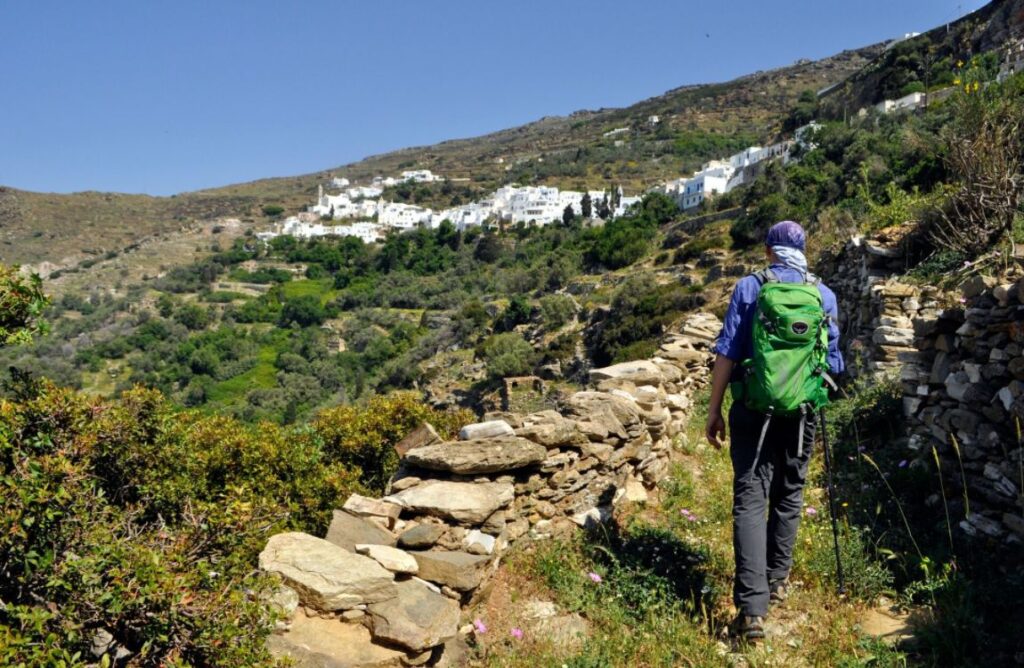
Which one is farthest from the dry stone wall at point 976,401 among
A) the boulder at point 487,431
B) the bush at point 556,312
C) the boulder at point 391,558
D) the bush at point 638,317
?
the bush at point 556,312

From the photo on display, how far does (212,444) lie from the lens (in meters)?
5.61

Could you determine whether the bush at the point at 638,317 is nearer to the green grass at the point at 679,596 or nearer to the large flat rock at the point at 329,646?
the green grass at the point at 679,596

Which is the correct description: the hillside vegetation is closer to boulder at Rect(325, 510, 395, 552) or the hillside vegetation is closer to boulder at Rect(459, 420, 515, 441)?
boulder at Rect(325, 510, 395, 552)

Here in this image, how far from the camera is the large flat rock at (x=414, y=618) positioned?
2.54 meters

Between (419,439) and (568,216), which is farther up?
(568,216)

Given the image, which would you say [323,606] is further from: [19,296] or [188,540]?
[19,296]

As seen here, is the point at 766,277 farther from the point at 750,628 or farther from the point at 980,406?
the point at 980,406

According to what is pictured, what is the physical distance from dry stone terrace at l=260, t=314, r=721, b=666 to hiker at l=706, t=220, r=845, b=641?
47.3 inches

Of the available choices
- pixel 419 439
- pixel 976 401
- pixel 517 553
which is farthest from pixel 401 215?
pixel 517 553

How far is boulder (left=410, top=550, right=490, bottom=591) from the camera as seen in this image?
10.1ft

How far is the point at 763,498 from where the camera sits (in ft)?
9.75

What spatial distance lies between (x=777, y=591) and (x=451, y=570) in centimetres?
153

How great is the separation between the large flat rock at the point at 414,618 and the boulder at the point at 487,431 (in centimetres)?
128

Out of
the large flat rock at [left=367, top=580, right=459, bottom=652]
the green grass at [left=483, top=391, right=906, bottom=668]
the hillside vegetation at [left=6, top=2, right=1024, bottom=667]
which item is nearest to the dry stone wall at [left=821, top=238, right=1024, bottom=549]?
the hillside vegetation at [left=6, top=2, right=1024, bottom=667]
